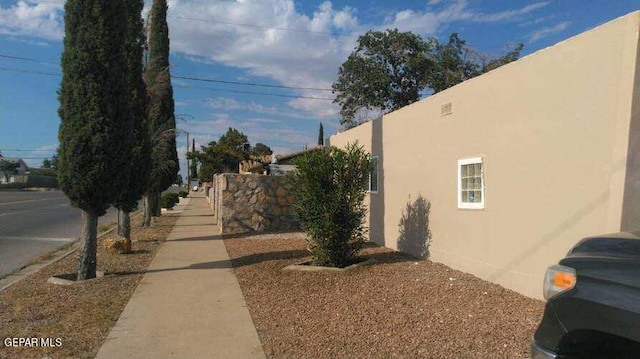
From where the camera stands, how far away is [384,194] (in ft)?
37.6

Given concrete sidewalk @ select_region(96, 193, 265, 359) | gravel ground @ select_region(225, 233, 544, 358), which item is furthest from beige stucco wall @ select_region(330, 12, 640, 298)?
concrete sidewalk @ select_region(96, 193, 265, 359)

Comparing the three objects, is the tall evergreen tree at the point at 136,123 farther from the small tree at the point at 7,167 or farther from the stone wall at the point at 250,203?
the small tree at the point at 7,167

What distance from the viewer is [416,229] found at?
32.2 ft

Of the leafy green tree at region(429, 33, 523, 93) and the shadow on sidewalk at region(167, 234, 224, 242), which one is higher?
the leafy green tree at region(429, 33, 523, 93)

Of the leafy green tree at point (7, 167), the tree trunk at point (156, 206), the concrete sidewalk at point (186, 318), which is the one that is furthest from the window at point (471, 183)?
the leafy green tree at point (7, 167)

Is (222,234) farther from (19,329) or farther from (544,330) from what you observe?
(544,330)

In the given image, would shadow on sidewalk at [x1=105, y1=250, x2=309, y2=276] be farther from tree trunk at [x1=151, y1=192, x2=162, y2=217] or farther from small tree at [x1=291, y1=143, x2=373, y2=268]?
tree trunk at [x1=151, y1=192, x2=162, y2=217]

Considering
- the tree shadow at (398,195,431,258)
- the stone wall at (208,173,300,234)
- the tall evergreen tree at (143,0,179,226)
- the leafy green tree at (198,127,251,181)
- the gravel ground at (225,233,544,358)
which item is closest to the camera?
the gravel ground at (225,233,544,358)

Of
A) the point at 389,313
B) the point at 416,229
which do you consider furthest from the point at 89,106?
the point at 416,229

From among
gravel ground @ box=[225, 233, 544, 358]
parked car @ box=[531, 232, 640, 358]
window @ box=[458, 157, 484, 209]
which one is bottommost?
→ gravel ground @ box=[225, 233, 544, 358]

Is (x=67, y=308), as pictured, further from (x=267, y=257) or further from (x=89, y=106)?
(x=267, y=257)

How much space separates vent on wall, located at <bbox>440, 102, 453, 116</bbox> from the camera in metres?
8.52

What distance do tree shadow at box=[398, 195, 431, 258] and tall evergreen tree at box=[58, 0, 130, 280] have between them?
204 inches

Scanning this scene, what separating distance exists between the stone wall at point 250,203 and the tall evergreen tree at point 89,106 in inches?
279
